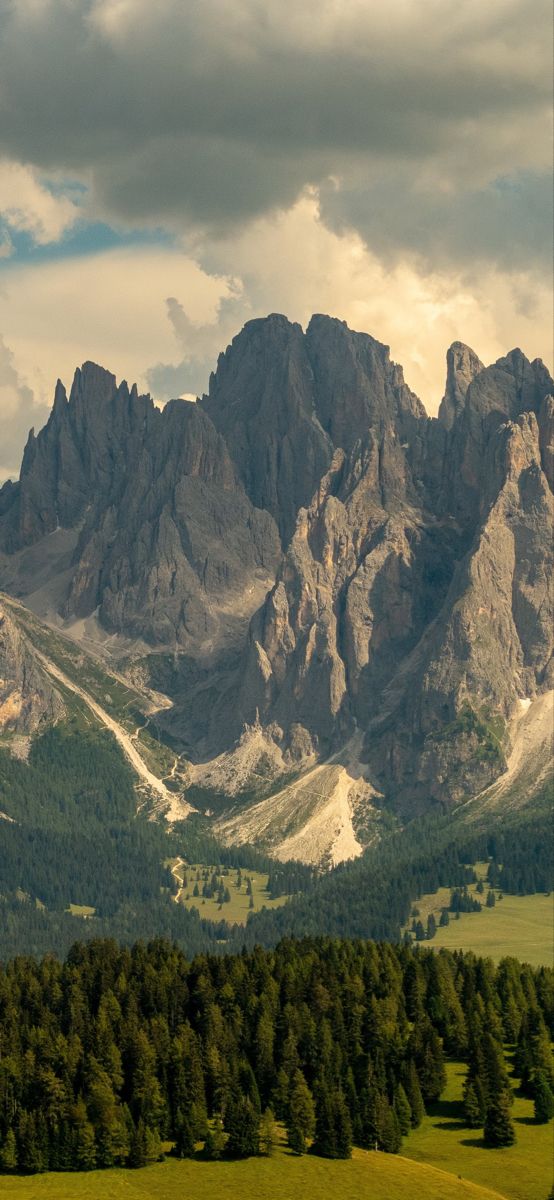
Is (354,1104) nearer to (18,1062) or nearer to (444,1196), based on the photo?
(444,1196)

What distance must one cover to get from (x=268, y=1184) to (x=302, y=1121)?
12176 mm

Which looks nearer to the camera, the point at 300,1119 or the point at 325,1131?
the point at 325,1131

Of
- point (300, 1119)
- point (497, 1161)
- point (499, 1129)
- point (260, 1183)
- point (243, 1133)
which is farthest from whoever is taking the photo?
point (499, 1129)

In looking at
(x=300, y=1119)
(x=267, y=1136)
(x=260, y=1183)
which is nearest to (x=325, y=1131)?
(x=300, y=1119)

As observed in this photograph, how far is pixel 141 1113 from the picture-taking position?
191875 millimetres

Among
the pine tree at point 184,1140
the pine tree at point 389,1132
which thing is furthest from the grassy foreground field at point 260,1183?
the pine tree at point 389,1132

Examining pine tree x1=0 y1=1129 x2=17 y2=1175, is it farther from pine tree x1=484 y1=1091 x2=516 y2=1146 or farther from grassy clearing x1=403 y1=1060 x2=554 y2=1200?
pine tree x1=484 y1=1091 x2=516 y2=1146

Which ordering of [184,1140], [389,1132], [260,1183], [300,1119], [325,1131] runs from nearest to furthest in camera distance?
[260,1183]
[184,1140]
[325,1131]
[300,1119]
[389,1132]

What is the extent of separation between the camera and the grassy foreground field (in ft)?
582

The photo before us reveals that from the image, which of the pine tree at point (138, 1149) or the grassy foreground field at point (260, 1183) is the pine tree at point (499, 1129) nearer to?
the grassy foreground field at point (260, 1183)

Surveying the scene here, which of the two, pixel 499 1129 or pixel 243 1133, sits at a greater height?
pixel 499 1129

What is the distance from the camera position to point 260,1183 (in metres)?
181

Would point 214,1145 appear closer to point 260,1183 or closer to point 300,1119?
point 260,1183

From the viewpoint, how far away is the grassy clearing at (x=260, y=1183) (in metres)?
177
